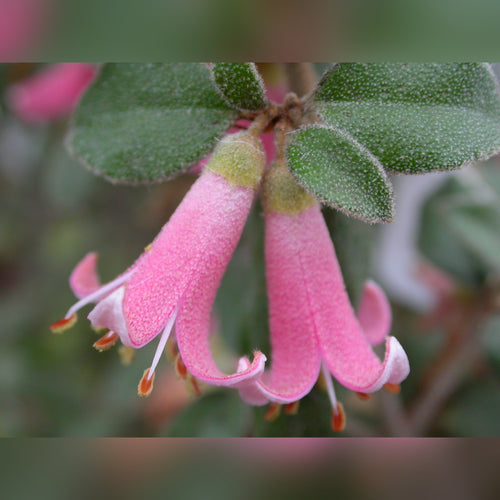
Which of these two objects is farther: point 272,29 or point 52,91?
point 52,91

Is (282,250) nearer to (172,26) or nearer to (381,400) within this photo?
(172,26)

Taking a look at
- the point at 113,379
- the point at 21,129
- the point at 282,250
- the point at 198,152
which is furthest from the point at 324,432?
the point at 21,129

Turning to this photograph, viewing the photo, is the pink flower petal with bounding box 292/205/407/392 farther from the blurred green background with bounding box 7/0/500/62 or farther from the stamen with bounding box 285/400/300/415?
the blurred green background with bounding box 7/0/500/62

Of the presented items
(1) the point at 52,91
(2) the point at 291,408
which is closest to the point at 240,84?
(2) the point at 291,408

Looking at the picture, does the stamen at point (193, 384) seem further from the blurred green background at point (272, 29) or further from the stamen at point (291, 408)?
the blurred green background at point (272, 29)

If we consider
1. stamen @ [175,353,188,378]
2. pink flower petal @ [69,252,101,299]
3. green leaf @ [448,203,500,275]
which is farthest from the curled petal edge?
green leaf @ [448,203,500,275]

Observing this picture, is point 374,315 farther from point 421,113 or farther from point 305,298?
point 421,113

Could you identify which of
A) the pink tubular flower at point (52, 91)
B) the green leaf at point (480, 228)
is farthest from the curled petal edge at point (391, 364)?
the pink tubular flower at point (52, 91)
